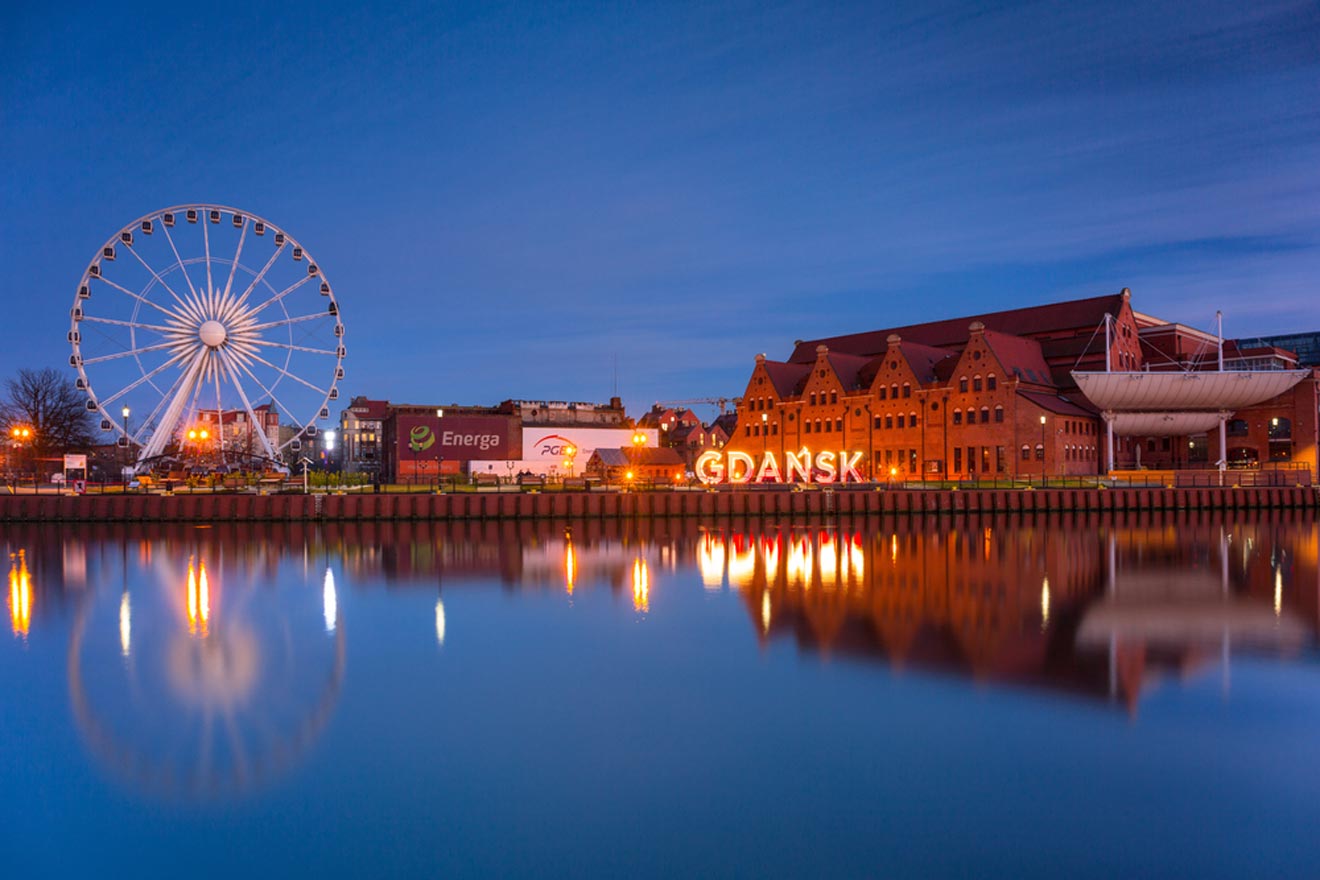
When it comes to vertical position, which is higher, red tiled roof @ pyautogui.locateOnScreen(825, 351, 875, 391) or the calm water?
red tiled roof @ pyautogui.locateOnScreen(825, 351, 875, 391)

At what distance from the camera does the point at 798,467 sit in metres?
59.1

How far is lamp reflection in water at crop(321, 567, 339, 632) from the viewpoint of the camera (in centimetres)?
2002

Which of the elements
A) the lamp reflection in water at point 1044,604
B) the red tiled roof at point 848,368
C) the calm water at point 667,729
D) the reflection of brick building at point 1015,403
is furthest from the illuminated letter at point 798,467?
the calm water at point 667,729

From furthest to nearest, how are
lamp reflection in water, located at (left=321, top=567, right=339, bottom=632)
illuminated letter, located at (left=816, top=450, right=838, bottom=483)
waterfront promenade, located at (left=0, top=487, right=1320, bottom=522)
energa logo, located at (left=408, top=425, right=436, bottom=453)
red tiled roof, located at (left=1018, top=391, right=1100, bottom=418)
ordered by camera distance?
energa logo, located at (left=408, top=425, right=436, bottom=453) → red tiled roof, located at (left=1018, top=391, right=1100, bottom=418) → illuminated letter, located at (left=816, top=450, right=838, bottom=483) → waterfront promenade, located at (left=0, top=487, right=1320, bottom=522) → lamp reflection in water, located at (left=321, top=567, right=339, bottom=632)

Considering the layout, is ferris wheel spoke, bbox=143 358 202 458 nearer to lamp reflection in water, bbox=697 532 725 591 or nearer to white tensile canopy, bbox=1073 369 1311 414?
lamp reflection in water, bbox=697 532 725 591

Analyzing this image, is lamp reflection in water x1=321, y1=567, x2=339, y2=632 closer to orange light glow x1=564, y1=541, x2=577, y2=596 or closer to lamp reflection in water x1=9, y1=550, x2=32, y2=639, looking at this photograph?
Answer: orange light glow x1=564, y1=541, x2=577, y2=596

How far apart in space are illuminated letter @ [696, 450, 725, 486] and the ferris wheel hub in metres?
32.2

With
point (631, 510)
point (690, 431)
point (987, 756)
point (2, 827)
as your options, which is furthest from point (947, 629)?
point (690, 431)

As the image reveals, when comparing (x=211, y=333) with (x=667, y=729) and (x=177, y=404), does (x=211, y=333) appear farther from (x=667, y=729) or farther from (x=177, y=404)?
(x=667, y=729)

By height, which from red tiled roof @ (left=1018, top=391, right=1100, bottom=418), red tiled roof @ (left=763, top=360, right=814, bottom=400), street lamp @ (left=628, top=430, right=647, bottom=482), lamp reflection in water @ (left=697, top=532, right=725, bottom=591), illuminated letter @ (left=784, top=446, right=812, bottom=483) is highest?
red tiled roof @ (left=763, top=360, right=814, bottom=400)

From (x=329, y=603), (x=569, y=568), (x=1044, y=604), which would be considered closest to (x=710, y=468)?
(x=569, y=568)

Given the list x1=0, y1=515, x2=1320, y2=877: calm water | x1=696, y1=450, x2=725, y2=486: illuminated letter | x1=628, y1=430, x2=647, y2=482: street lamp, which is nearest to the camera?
x1=0, y1=515, x2=1320, y2=877: calm water

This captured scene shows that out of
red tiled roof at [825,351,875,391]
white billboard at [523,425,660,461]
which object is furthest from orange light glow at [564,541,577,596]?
red tiled roof at [825,351,875,391]

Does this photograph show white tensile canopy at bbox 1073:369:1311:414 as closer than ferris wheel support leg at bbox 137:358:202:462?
No
